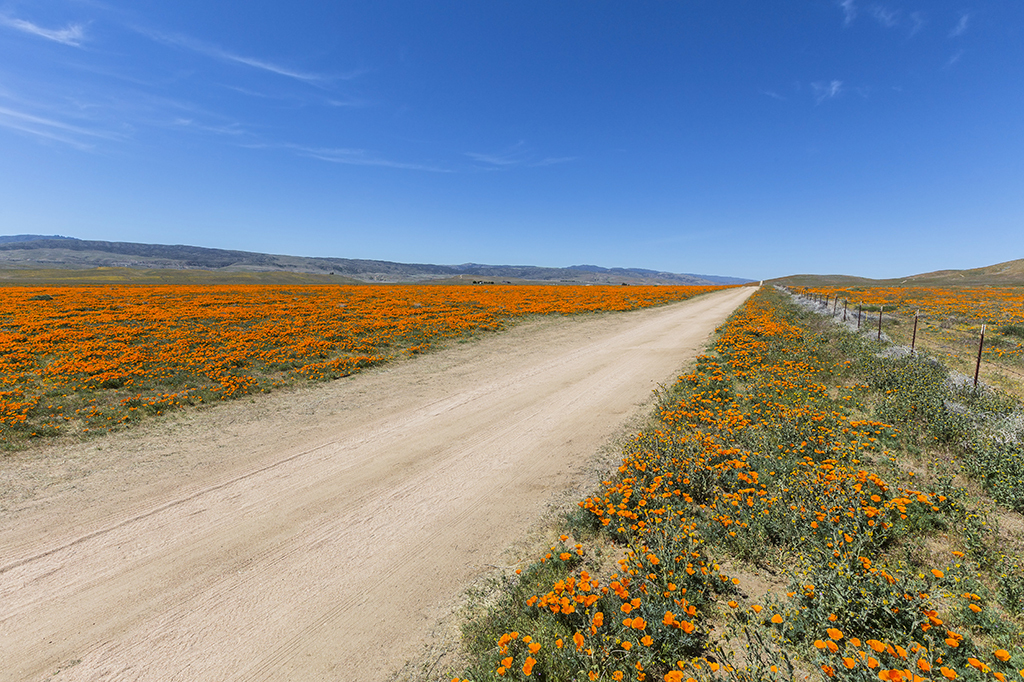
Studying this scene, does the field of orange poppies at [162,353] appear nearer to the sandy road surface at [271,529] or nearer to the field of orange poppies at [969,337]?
the sandy road surface at [271,529]

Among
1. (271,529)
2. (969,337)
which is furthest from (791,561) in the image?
(969,337)

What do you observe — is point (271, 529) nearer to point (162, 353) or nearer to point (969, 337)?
point (162, 353)

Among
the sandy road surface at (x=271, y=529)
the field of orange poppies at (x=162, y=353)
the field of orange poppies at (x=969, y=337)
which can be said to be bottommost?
the sandy road surface at (x=271, y=529)

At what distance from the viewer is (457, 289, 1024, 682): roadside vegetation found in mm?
3504

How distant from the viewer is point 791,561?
4844 mm

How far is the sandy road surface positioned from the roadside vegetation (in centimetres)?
118

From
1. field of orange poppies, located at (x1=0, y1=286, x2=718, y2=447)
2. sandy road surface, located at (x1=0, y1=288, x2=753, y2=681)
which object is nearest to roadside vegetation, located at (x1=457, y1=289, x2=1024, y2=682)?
sandy road surface, located at (x1=0, y1=288, x2=753, y2=681)

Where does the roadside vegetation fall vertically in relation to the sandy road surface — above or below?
above

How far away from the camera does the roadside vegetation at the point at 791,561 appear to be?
350 cm

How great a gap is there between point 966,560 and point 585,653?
4517mm

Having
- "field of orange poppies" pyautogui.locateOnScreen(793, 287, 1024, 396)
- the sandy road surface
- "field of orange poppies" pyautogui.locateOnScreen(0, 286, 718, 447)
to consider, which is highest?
"field of orange poppies" pyautogui.locateOnScreen(793, 287, 1024, 396)

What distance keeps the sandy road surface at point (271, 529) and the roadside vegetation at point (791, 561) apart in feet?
3.88

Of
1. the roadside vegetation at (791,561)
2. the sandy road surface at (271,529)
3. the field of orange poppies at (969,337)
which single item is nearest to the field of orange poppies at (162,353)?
the sandy road surface at (271,529)

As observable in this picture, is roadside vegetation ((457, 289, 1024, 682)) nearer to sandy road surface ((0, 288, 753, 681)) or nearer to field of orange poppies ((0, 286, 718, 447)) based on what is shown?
sandy road surface ((0, 288, 753, 681))
